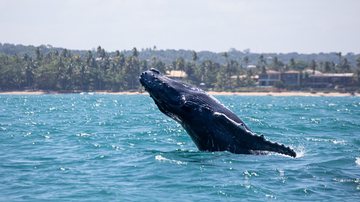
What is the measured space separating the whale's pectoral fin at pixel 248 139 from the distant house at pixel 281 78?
515ft

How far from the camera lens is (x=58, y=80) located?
516 feet

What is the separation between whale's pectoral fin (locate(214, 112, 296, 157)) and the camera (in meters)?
9.97

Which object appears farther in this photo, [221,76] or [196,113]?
[221,76]

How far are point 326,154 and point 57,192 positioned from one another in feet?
22.3

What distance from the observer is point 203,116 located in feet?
33.0

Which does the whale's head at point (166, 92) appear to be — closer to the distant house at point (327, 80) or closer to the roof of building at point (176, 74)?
the distant house at point (327, 80)

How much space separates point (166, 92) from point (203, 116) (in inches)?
29.6

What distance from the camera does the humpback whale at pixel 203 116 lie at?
10.0 m

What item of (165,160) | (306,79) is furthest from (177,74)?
(165,160)

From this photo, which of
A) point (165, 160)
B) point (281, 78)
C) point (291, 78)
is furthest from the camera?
point (291, 78)

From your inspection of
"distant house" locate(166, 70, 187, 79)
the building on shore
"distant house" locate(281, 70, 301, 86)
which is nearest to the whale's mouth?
the building on shore

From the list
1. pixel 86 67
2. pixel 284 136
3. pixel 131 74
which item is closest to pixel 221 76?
pixel 131 74

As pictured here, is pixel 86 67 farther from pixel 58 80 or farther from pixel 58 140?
pixel 58 140

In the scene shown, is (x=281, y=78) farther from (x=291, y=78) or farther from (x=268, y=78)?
(x=268, y=78)
